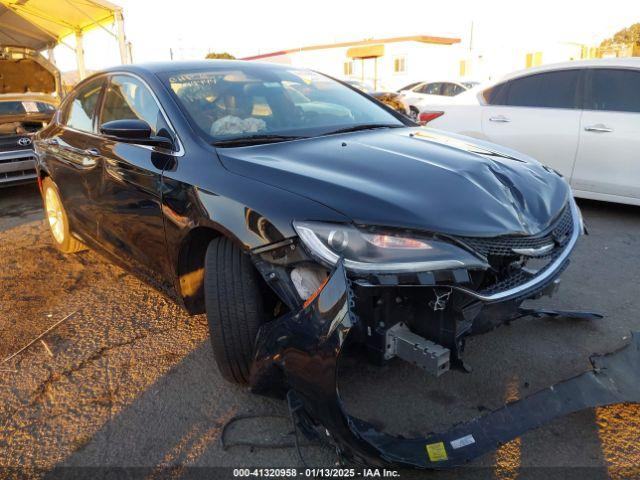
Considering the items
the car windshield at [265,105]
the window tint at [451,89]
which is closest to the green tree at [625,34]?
the window tint at [451,89]

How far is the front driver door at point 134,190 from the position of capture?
2.67 m

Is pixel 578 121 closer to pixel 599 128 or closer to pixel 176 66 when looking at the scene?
pixel 599 128

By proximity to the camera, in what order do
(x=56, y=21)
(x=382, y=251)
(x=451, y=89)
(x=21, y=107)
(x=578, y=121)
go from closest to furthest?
(x=382, y=251) → (x=578, y=121) → (x=21, y=107) → (x=56, y=21) → (x=451, y=89)

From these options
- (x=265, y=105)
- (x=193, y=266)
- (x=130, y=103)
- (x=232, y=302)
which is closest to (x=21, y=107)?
(x=130, y=103)

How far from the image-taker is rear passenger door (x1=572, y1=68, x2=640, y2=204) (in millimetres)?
4840

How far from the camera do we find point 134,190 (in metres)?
2.81

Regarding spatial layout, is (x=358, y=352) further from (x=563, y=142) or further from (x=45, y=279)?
(x=563, y=142)

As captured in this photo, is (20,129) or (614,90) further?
(20,129)

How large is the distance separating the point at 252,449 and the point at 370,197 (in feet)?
3.77

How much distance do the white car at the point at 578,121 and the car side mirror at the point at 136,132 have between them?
4.11 meters

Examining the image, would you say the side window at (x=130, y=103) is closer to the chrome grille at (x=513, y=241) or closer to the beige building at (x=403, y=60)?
the chrome grille at (x=513, y=241)

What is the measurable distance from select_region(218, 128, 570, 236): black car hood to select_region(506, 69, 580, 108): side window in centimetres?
304

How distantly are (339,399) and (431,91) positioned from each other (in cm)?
1579

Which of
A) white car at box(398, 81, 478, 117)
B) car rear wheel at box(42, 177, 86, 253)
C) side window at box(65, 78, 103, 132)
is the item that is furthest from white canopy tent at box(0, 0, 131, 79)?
side window at box(65, 78, 103, 132)
